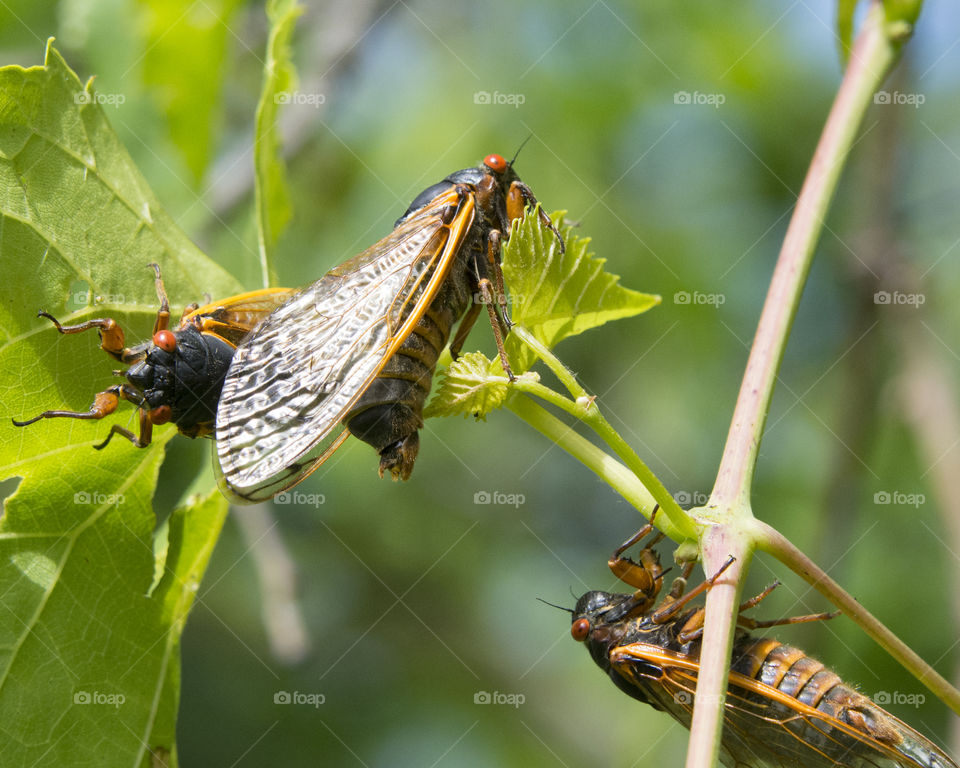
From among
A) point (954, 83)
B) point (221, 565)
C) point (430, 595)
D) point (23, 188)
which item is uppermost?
point (954, 83)

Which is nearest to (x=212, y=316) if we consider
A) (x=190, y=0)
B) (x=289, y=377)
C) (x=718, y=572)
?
(x=289, y=377)

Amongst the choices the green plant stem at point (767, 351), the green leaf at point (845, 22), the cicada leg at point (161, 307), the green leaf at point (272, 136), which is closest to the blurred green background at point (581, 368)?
the green leaf at point (272, 136)

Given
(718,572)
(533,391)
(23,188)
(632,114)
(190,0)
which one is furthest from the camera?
(632,114)

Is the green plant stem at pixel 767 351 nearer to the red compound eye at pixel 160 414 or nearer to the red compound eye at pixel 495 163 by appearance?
the red compound eye at pixel 495 163

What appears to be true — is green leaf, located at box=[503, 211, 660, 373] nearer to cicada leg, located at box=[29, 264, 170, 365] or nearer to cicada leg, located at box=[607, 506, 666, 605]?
cicada leg, located at box=[607, 506, 666, 605]

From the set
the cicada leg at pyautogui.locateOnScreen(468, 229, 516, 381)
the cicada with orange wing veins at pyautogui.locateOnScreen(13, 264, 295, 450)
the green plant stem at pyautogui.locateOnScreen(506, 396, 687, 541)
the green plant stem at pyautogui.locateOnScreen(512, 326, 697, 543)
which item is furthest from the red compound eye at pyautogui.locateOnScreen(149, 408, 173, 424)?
the green plant stem at pyautogui.locateOnScreen(512, 326, 697, 543)

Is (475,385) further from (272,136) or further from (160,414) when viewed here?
(272,136)

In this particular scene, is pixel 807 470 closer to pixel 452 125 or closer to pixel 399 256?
pixel 452 125
